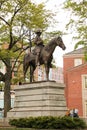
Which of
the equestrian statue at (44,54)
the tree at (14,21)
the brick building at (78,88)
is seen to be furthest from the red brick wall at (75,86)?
the equestrian statue at (44,54)

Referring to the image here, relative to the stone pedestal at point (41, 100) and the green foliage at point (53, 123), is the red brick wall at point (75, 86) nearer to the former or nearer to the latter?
the stone pedestal at point (41, 100)

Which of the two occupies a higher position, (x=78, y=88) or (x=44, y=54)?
(x=44, y=54)

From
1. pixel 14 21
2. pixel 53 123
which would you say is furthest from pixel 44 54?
pixel 14 21

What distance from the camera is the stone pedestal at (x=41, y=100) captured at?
19375 mm

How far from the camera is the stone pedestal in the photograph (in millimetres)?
19375

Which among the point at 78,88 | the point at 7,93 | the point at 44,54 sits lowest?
the point at 7,93

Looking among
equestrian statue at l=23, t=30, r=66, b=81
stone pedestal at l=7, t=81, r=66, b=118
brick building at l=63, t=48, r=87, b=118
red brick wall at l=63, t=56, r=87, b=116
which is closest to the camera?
stone pedestal at l=7, t=81, r=66, b=118

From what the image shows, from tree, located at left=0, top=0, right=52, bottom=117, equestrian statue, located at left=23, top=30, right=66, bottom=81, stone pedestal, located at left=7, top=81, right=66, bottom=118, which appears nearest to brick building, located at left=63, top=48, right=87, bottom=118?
tree, located at left=0, top=0, right=52, bottom=117

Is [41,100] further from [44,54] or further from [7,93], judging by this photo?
[7,93]

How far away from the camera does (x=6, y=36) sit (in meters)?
33.6

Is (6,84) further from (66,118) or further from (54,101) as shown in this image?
(66,118)

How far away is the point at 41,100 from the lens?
64.6 feet

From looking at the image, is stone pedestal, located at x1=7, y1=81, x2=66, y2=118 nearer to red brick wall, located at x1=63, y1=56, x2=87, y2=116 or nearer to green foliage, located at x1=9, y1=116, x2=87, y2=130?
green foliage, located at x1=9, y1=116, x2=87, y2=130

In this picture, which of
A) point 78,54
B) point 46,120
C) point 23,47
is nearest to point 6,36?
point 23,47
